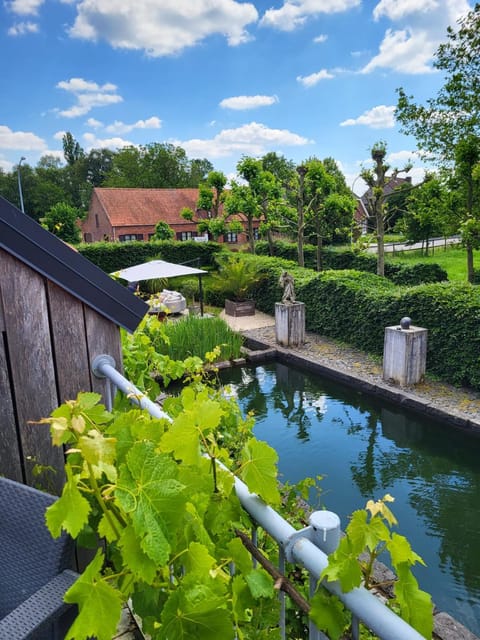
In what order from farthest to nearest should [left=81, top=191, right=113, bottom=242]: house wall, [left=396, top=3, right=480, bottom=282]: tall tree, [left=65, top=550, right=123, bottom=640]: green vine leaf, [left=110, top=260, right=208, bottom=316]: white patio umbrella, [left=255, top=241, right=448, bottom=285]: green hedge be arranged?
[left=81, top=191, right=113, bottom=242]: house wall, [left=255, top=241, right=448, bottom=285]: green hedge, [left=396, top=3, right=480, bottom=282]: tall tree, [left=110, top=260, right=208, bottom=316]: white patio umbrella, [left=65, top=550, right=123, bottom=640]: green vine leaf

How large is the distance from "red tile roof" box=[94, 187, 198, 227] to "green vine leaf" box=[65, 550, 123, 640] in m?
31.7

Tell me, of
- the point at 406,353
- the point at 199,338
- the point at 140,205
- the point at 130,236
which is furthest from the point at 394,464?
the point at 140,205

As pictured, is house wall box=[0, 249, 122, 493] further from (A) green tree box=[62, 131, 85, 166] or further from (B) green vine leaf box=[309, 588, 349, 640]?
(A) green tree box=[62, 131, 85, 166]

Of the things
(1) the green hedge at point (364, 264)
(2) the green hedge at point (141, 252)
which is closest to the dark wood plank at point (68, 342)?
(1) the green hedge at point (364, 264)

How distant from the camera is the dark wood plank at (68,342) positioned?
5.39 ft

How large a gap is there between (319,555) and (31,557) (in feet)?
3.34

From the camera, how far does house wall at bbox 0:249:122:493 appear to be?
1.60 metres

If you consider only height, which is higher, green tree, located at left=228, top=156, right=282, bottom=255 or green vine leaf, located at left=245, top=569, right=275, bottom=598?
green tree, located at left=228, top=156, right=282, bottom=255

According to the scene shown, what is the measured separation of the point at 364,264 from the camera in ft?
53.6

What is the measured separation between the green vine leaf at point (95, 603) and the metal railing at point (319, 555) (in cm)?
30

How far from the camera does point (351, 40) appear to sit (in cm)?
1494

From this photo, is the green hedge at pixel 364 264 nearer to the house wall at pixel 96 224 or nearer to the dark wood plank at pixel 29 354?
the dark wood plank at pixel 29 354

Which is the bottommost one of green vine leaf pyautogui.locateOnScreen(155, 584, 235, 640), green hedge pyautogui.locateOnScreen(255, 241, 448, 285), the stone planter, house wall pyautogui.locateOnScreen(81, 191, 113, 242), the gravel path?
the gravel path

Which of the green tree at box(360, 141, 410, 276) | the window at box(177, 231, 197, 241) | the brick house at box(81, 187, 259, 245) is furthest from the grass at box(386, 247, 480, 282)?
the window at box(177, 231, 197, 241)
